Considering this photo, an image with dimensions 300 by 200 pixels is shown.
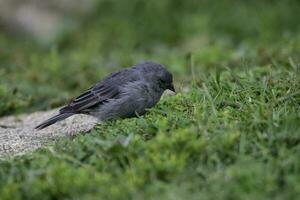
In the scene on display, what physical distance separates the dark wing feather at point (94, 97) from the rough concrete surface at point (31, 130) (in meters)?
0.19

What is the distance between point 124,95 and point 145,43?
568cm

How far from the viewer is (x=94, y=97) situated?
660 centimetres

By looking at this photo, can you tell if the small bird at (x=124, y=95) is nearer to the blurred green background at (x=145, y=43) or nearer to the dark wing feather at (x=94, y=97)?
the dark wing feather at (x=94, y=97)

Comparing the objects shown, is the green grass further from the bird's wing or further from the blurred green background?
the bird's wing

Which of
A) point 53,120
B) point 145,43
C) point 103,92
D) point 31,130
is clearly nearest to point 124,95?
point 103,92

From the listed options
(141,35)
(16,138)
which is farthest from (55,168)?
(141,35)

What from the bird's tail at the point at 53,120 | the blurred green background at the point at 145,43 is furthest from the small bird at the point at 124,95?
the blurred green background at the point at 145,43

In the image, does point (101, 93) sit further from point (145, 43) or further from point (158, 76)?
point (145, 43)

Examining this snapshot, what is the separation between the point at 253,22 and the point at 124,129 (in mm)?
7051

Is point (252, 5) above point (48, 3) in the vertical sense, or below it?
below

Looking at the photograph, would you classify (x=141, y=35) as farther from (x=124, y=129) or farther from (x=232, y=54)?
(x=124, y=129)

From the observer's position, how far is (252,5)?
12.4 m

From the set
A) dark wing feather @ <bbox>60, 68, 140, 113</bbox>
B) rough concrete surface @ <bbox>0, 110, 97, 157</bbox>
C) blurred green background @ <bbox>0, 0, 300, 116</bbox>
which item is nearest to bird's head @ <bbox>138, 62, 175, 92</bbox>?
dark wing feather @ <bbox>60, 68, 140, 113</bbox>

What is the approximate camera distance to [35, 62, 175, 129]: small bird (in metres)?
6.29
